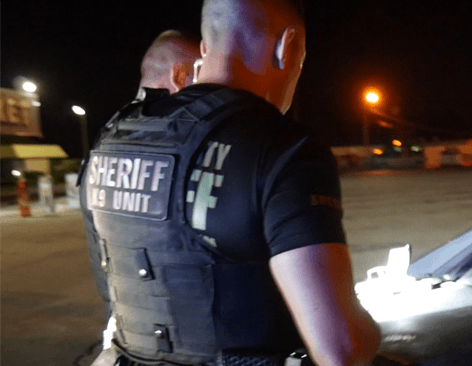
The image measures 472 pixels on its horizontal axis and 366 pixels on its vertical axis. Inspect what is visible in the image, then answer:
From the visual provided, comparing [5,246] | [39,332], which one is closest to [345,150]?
[5,246]

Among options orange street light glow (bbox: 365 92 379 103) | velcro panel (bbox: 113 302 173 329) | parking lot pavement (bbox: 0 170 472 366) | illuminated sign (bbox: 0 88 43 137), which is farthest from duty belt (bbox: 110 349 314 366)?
illuminated sign (bbox: 0 88 43 137)

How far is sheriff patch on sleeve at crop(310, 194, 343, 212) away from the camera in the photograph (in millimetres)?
1021

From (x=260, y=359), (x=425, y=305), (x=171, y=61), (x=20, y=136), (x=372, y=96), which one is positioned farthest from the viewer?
(x=20, y=136)

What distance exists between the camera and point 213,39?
50.8 inches

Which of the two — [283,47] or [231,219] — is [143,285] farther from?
[283,47]

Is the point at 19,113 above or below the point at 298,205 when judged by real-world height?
below

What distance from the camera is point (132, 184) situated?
49.1 inches

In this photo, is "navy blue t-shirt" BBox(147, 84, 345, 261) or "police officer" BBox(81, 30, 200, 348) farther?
"police officer" BBox(81, 30, 200, 348)

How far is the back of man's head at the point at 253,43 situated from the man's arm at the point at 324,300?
0.45m

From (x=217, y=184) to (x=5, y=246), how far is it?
32.4 feet

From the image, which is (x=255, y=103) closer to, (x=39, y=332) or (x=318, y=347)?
(x=318, y=347)

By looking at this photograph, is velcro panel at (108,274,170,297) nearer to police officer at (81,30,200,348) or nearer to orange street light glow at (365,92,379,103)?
police officer at (81,30,200,348)

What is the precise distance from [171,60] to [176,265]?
1.29 meters

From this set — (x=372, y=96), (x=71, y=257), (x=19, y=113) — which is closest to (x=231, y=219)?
(x=71, y=257)
